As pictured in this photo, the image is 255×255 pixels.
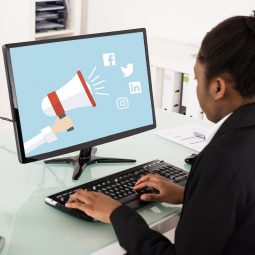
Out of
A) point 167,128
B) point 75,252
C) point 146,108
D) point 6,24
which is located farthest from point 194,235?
point 6,24

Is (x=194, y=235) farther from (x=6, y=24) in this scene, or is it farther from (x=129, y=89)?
(x=6, y=24)

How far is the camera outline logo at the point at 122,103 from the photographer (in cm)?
165

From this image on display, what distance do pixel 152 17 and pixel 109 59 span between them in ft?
7.09

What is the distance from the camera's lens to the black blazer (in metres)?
1.04

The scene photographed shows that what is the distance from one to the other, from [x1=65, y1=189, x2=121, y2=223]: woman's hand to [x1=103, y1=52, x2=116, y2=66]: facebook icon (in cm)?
45

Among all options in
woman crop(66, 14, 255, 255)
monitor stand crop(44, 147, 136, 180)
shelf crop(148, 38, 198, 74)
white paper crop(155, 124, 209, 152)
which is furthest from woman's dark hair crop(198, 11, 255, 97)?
shelf crop(148, 38, 198, 74)

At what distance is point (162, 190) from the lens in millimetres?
1436

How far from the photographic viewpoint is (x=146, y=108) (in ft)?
5.73

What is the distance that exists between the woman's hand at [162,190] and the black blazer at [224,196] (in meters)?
0.28

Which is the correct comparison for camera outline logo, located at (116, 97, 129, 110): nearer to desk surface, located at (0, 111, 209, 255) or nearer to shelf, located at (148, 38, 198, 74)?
desk surface, located at (0, 111, 209, 255)

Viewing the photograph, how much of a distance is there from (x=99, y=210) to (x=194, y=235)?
294 mm

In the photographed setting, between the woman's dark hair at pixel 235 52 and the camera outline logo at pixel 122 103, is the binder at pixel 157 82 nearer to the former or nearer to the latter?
the camera outline logo at pixel 122 103

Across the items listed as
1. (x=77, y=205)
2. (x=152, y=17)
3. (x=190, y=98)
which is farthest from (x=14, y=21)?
(x=77, y=205)

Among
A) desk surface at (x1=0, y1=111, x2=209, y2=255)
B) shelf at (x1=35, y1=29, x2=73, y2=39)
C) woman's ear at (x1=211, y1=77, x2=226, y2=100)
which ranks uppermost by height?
woman's ear at (x1=211, y1=77, x2=226, y2=100)
